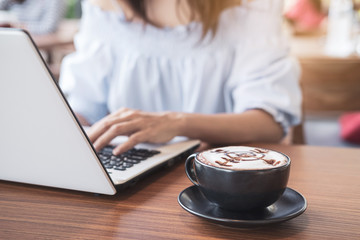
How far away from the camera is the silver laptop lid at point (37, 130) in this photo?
0.50 m

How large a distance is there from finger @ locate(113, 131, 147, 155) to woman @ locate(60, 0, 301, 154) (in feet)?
1.07

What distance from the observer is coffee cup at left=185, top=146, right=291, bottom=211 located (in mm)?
454

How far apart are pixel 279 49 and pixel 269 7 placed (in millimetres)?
113

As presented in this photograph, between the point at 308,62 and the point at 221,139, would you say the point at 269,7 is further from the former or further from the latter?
the point at 308,62

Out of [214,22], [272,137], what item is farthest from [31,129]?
[214,22]

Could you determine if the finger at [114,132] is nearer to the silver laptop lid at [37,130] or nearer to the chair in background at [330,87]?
the silver laptop lid at [37,130]

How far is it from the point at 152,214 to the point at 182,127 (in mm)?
306

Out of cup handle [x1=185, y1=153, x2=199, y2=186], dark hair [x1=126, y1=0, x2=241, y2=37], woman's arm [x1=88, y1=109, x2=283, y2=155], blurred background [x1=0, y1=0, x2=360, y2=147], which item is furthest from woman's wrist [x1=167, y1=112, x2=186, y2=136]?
blurred background [x1=0, y1=0, x2=360, y2=147]

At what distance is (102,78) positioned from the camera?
122 centimetres

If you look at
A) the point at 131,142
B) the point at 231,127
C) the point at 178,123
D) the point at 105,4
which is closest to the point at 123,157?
the point at 131,142

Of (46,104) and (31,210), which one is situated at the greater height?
(46,104)

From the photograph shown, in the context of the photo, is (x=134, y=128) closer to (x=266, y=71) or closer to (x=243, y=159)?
(x=243, y=159)

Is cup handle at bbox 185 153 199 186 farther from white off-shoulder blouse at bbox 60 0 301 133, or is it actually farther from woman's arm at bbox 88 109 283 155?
white off-shoulder blouse at bbox 60 0 301 133

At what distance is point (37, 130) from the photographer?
0.55 meters
